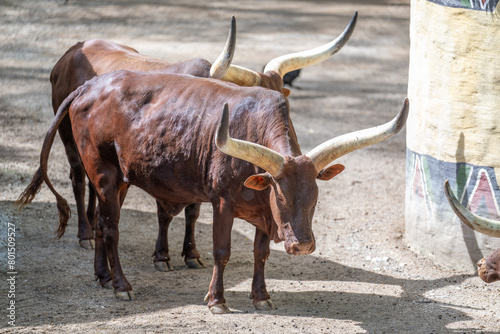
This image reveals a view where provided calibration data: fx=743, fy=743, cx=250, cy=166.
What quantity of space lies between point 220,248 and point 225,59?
1807mm

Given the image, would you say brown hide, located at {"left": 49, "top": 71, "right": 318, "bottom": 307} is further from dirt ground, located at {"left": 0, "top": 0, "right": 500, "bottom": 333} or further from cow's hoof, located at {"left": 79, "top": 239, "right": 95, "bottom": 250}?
cow's hoof, located at {"left": 79, "top": 239, "right": 95, "bottom": 250}

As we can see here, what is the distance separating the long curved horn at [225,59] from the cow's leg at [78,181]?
1.70 meters

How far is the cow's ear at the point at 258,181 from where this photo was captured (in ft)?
18.4

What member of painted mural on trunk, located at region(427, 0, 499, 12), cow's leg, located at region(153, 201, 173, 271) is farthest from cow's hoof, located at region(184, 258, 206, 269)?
painted mural on trunk, located at region(427, 0, 499, 12)

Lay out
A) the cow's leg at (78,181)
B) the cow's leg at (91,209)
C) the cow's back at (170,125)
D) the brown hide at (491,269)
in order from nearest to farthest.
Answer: the brown hide at (491,269) < the cow's back at (170,125) < the cow's leg at (78,181) < the cow's leg at (91,209)

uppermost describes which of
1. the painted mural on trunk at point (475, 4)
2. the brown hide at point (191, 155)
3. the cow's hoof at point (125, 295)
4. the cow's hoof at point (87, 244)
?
the painted mural on trunk at point (475, 4)

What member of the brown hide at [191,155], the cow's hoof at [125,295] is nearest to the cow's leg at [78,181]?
the brown hide at [191,155]

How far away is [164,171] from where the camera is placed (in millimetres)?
6328

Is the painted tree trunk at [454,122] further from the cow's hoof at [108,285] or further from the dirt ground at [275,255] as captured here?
the cow's hoof at [108,285]

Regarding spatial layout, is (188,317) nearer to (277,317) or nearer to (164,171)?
(277,317)

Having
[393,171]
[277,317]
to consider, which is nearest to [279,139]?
[277,317]

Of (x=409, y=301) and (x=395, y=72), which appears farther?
(x=395, y=72)

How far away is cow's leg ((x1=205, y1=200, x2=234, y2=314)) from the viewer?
20.1 ft

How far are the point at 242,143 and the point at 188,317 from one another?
5.29ft
